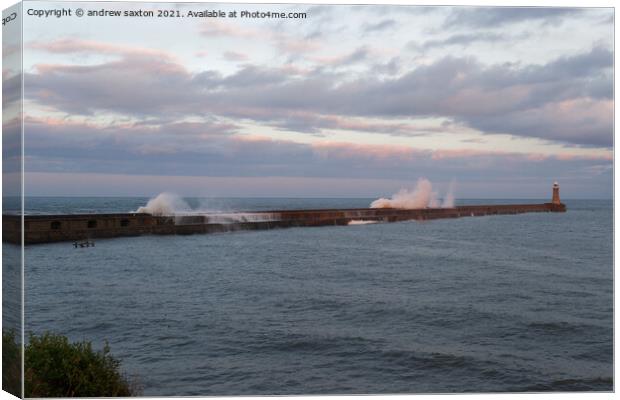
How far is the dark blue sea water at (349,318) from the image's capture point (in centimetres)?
1108

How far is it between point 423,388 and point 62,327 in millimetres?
8149

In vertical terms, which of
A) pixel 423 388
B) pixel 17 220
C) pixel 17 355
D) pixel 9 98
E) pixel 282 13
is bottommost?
pixel 423 388

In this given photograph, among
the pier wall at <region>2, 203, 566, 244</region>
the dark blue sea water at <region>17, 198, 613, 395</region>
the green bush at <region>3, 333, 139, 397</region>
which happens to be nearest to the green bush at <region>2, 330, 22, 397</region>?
the green bush at <region>3, 333, 139, 397</region>

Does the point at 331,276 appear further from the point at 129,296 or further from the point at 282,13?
the point at 282,13

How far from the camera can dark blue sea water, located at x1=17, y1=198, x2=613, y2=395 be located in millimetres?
11078

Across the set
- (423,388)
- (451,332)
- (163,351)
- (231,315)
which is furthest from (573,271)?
(163,351)

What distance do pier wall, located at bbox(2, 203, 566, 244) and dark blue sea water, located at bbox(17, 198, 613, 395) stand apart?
10.9 ft

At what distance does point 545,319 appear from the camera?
1309cm

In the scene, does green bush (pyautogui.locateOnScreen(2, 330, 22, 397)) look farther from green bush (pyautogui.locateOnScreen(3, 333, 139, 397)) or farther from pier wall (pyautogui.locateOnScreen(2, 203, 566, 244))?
pier wall (pyautogui.locateOnScreen(2, 203, 566, 244))

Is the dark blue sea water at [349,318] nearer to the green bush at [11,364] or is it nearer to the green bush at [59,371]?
the green bush at [59,371]

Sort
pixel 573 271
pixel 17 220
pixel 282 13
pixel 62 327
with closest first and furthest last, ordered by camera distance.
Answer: pixel 17 220 → pixel 282 13 → pixel 62 327 → pixel 573 271

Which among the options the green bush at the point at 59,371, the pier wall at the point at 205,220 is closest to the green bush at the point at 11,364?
the green bush at the point at 59,371

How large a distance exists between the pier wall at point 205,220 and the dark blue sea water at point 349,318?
3.31 m

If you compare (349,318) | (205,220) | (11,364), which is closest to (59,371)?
(11,364)
